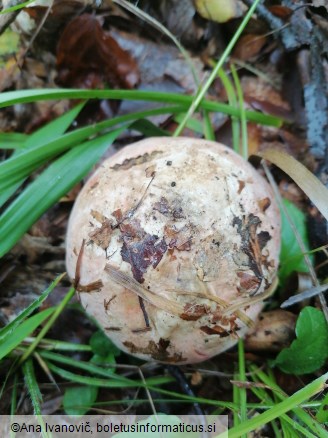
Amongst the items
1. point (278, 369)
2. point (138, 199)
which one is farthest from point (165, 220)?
point (278, 369)

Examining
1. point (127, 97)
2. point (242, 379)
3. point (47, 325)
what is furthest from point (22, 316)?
point (127, 97)

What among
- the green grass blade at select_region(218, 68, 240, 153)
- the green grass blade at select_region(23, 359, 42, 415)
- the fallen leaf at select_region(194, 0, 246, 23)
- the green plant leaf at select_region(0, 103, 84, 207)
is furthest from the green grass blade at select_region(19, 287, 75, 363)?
the fallen leaf at select_region(194, 0, 246, 23)

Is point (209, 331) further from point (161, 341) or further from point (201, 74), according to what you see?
point (201, 74)

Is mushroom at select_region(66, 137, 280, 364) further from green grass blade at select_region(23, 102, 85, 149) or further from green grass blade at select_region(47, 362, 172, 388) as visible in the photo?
green grass blade at select_region(23, 102, 85, 149)

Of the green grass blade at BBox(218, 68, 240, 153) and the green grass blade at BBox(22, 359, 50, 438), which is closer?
the green grass blade at BBox(22, 359, 50, 438)

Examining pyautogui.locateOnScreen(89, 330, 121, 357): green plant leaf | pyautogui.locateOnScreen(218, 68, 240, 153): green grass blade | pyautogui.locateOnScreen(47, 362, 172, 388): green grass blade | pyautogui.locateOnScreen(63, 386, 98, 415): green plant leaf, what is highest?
pyautogui.locateOnScreen(218, 68, 240, 153): green grass blade

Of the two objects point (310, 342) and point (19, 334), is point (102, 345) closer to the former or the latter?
point (19, 334)
